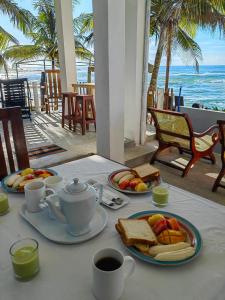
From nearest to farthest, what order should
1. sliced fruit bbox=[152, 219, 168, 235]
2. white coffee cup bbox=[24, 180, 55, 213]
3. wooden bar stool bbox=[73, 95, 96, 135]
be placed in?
sliced fruit bbox=[152, 219, 168, 235], white coffee cup bbox=[24, 180, 55, 213], wooden bar stool bbox=[73, 95, 96, 135]

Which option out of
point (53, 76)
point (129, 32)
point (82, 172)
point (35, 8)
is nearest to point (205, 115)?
point (129, 32)

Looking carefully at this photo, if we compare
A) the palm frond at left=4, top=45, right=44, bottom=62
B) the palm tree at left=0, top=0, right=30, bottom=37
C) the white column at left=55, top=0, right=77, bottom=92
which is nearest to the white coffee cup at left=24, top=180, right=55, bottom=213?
the white column at left=55, top=0, right=77, bottom=92

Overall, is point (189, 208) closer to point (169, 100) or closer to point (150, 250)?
point (150, 250)

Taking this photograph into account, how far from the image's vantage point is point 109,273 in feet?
1.89

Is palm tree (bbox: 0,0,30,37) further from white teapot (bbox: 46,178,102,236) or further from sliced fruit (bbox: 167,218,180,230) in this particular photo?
sliced fruit (bbox: 167,218,180,230)

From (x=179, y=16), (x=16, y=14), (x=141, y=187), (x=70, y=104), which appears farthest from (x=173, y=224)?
(x=16, y=14)

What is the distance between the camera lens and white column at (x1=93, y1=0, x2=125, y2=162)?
247 centimetres

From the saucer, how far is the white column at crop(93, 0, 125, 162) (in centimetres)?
191

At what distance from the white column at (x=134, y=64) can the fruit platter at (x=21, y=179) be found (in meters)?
2.34

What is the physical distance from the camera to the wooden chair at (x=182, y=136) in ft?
9.39

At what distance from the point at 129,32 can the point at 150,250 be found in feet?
9.89

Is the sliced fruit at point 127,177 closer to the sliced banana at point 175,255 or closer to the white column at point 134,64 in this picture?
the sliced banana at point 175,255

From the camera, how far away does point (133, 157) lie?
3.24 m

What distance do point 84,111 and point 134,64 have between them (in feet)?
3.71
